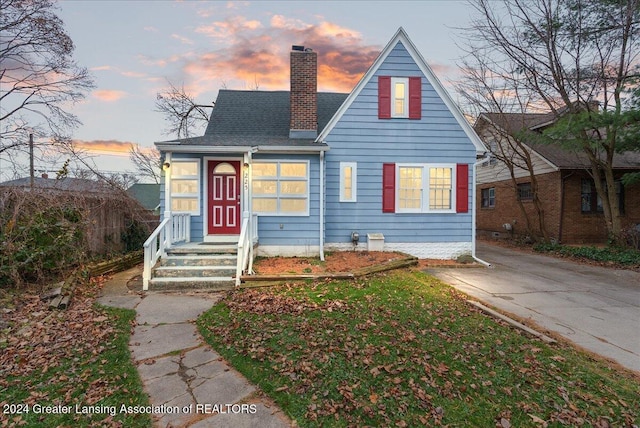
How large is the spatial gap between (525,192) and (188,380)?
711 inches

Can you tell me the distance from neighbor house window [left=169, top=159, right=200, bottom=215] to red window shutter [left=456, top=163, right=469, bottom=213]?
26.5ft

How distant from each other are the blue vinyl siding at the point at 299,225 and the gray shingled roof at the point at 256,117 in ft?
2.85

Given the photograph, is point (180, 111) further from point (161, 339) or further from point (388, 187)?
point (161, 339)

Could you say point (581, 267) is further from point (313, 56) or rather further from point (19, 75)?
point (19, 75)

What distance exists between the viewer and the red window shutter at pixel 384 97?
32.4 ft

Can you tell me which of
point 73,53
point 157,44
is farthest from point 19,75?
point 157,44

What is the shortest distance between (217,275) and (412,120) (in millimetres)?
7451

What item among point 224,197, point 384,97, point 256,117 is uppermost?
point 384,97

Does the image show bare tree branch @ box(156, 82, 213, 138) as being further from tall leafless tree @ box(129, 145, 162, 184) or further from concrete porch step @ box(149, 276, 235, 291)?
concrete porch step @ box(149, 276, 235, 291)

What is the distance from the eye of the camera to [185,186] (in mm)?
8984

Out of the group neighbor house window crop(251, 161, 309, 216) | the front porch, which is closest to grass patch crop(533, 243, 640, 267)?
neighbor house window crop(251, 161, 309, 216)

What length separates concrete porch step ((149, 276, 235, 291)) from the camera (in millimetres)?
6738

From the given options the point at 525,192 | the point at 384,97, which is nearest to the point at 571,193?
the point at 525,192

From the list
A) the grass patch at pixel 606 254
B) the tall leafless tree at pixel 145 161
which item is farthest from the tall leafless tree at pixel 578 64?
the tall leafless tree at pixel 145 161
